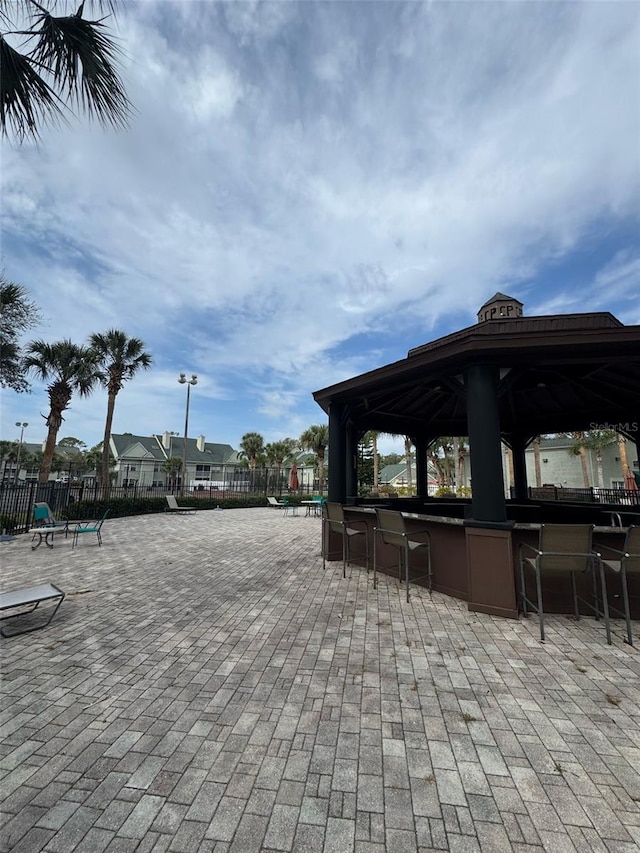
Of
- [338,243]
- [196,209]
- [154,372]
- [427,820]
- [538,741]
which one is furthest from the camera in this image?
[154,372]

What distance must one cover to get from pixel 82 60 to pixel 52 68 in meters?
0.29

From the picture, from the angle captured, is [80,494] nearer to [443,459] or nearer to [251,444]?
[251,444]

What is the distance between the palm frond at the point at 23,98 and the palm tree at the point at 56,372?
1341cm

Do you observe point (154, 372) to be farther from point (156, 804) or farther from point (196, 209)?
point (156, 804)

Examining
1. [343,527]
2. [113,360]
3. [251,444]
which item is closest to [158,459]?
[251,444]

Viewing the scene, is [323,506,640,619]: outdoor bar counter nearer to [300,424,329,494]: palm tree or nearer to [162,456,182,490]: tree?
[300,424,329,494]: palm tree

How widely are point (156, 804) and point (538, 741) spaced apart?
203cm

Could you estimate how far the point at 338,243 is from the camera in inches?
380

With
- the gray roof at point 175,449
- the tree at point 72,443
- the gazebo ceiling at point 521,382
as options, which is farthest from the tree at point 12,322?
the tree at point 72,443

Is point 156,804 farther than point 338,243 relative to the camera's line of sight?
No

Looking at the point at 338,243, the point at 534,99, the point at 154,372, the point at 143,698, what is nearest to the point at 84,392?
the point at 154,372

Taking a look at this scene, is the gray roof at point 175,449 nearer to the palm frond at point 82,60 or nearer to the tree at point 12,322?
the tree at point 12,322

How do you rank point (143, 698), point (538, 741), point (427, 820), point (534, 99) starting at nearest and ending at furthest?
point (427, 820)
point (538, 741)
point (143, 698)
point (534, 99)

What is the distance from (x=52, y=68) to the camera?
113 inches
